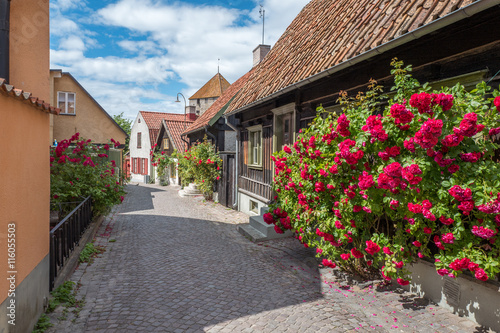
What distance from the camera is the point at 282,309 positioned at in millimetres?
4199

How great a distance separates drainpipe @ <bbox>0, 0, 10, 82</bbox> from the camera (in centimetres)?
386

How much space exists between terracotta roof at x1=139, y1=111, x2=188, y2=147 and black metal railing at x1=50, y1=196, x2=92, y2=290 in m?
23.1

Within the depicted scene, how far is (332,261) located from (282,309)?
1408 mm

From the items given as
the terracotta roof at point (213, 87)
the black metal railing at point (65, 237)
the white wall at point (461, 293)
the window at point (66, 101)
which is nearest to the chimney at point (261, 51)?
the window at point (66, 101)

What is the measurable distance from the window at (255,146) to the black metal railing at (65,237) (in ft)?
17.1

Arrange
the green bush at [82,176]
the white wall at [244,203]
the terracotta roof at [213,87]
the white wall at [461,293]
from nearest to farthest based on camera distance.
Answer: the white wall at [461,293]
the green bush at [82,176]
the white wall at [244,203]
the terracotta roof at [213,87]

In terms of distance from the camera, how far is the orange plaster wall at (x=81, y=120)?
54.9 feet

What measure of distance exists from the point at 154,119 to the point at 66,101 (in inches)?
559

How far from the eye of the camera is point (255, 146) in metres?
11.0

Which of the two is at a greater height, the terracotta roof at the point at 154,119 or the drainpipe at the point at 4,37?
the terracotta roof at the point at 154,119

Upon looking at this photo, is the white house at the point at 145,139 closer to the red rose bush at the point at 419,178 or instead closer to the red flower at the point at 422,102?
the red rose bush at the point at 419,178

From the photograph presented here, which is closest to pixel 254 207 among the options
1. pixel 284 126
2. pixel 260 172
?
pixel 260 172

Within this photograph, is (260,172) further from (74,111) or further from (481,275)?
(74,111)

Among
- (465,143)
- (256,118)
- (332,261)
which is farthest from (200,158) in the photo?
(465,143)
